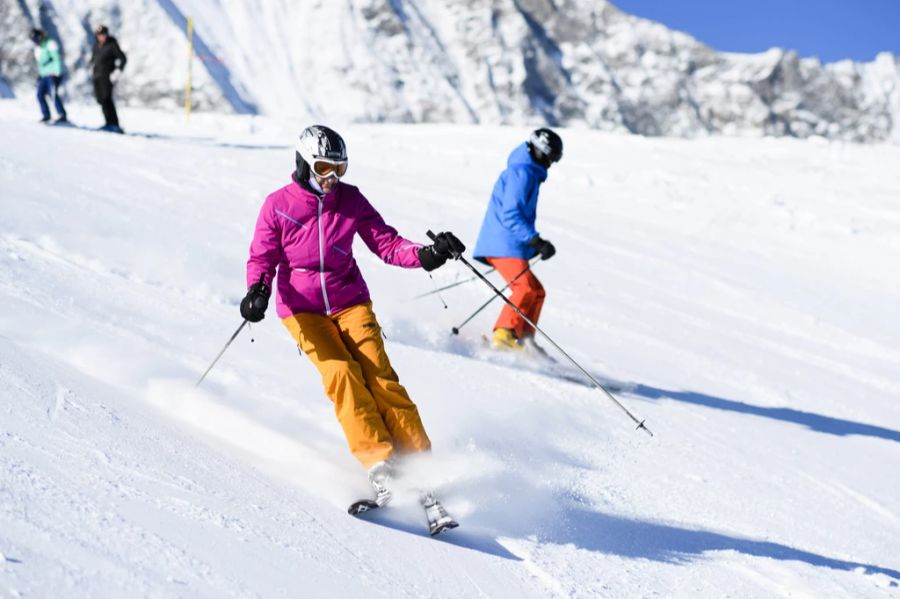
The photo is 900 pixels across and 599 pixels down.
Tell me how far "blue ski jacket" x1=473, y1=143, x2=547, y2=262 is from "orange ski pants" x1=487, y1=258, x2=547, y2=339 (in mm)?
68

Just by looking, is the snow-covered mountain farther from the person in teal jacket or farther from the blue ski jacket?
the blue ski jacket

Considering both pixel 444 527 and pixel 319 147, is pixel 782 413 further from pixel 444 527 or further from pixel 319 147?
pixel 319 147

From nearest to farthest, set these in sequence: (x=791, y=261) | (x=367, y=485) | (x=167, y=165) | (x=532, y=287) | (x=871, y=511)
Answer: (x=367, y=485)
(x=871, y=511)
(x=532, y=287)
(x=167, y=165)
(x=791, y=261)

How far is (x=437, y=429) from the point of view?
15.2ft

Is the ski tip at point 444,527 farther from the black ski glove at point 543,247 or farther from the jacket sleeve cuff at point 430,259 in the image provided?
the black ski glove at point 543,247

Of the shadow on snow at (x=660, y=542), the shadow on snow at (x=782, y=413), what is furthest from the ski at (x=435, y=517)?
the shadow on snow at (x=782, y=413)

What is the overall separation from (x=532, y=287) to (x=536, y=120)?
69951 millimetres

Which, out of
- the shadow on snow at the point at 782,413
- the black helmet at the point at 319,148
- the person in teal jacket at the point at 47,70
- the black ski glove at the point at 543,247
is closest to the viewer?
the black helmet at the point at 319,148

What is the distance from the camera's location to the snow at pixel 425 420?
285 cm

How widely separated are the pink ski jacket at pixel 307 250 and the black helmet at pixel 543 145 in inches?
99.6

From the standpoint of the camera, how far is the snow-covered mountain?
5038cm

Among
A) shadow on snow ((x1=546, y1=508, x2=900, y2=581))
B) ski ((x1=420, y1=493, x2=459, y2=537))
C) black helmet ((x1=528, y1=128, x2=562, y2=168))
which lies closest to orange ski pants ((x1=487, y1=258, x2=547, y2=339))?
black helmet ((x1=528, y1=128, x2=562, y2=168))

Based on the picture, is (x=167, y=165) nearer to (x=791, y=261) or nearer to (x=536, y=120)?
(x=791, y=261)

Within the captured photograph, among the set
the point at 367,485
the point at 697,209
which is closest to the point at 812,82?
the point at 697,209
